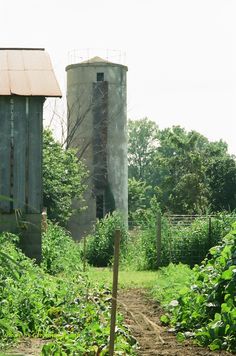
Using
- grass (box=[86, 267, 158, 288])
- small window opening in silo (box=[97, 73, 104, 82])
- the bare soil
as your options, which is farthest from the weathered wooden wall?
small window opening in silo (box=[97, 73, 104, 82])

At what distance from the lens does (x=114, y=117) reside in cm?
3153

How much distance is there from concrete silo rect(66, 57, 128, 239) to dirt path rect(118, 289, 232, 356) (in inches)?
752

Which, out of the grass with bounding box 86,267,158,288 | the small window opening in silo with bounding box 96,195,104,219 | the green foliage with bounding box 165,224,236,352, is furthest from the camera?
the small window opening in silo with bounding box 96,195,104,219

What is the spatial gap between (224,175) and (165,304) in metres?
29.6

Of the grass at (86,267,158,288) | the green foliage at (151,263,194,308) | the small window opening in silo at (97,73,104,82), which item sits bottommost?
the grass at (86,267,158,288)

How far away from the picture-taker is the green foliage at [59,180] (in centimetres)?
2525

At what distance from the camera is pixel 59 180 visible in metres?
26.5

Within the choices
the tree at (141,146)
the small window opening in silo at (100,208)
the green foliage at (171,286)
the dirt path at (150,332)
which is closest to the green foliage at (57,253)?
the green foliage at (171,286)

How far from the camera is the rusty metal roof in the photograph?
14188 millimetres

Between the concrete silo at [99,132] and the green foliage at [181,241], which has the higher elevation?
the concrete silo at [99,132]

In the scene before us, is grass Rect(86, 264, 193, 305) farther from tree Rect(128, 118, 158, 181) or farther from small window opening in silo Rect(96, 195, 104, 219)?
tree Rect(128, 118, 158, 181)

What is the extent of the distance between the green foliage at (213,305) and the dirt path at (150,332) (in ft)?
0.65

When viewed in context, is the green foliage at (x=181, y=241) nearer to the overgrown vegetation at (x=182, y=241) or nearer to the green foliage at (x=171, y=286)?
the overgrown vegetation at (x=182, y=241)

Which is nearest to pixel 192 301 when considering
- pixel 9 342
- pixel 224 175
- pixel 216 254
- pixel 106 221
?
pixel 216 254
